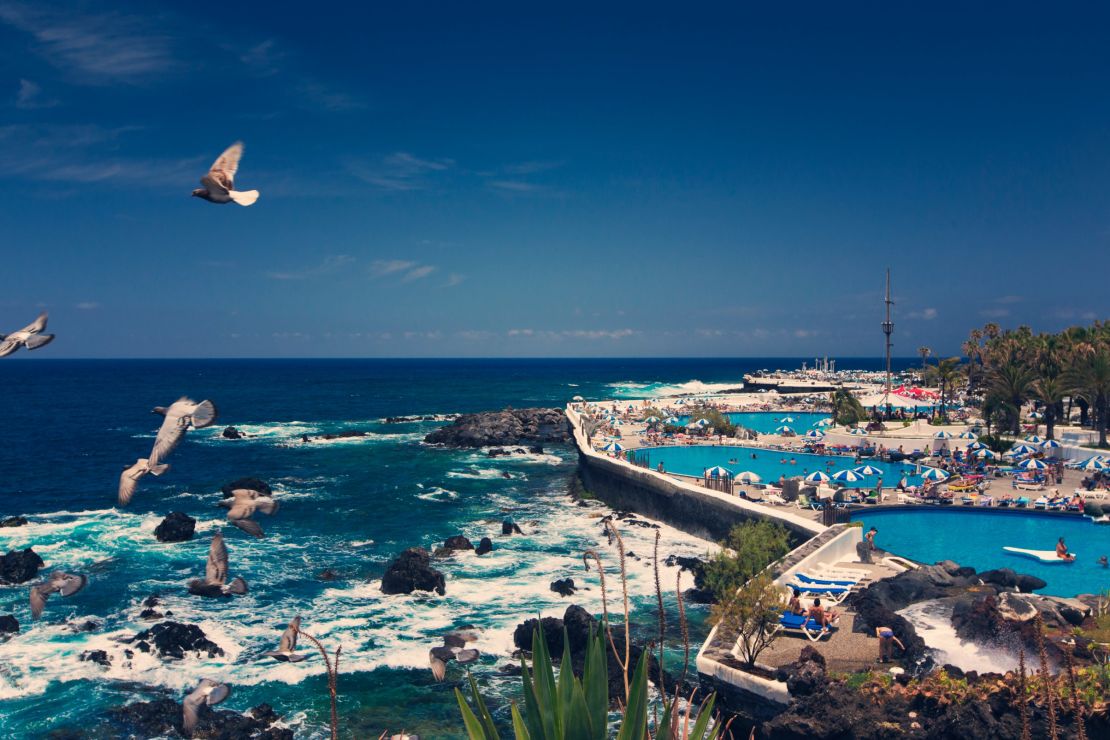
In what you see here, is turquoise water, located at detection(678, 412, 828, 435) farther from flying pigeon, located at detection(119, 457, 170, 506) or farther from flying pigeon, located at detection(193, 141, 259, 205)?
flying pigeon, located at detection(193, 141, 259, 205)

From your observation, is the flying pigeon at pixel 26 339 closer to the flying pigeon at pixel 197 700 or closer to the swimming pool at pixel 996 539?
the flying pigeon at pixel 197 700

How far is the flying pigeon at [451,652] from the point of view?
19016mm

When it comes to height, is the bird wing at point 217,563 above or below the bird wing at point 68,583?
above

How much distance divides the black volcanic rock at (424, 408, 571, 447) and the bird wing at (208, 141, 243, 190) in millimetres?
59044

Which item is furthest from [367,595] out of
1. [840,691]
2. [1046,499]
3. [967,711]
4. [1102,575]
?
[1046,499]

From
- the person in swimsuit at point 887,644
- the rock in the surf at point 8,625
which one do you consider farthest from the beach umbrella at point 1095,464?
the rock in the surf at point 8,625

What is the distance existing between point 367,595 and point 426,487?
20461 mm

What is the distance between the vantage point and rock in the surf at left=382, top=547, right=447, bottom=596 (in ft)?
87.2

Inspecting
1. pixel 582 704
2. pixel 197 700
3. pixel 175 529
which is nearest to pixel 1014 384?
pixel 175 529

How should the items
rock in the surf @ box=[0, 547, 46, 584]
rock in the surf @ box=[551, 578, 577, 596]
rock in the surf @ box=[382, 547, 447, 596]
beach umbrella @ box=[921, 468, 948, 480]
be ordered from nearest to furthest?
rock in the surf @ box=[551, 578, 577, 596] → rock in the surf @ box=[382, 547, 447, 596] → rock in the surf @ box=[0, 547, 46, 584] → beach umbrella @ box=[921, 468, 948, 480]

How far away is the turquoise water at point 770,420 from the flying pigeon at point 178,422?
55.9m

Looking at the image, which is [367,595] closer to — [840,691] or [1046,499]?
[840,691]

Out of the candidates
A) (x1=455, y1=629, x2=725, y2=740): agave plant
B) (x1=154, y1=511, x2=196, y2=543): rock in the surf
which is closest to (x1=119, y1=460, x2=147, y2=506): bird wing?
(x1=455, y1=629, x2=725, y2=740): agave plant

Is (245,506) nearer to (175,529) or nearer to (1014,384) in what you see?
(175,529)
